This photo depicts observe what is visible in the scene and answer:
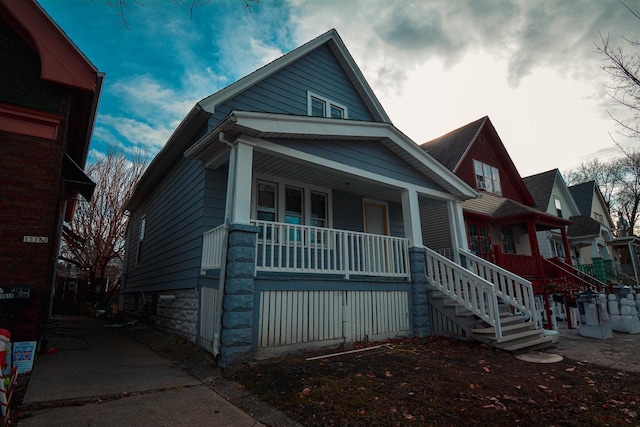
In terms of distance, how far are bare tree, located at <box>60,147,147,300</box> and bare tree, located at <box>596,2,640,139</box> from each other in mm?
21283

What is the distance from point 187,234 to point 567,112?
9884 millimetres

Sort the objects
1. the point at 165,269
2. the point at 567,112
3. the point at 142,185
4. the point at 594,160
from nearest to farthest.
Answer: the point at 567,112
the point at 165,269
the point at 142,185
the point at 594,160

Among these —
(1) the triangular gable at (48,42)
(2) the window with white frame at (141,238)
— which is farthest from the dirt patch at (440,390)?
(2) the window with white frame at (141,238)

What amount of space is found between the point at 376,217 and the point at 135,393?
7.98 metres

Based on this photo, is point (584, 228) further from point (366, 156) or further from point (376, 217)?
point (366, 156)

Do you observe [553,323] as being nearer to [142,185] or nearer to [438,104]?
[438,104]

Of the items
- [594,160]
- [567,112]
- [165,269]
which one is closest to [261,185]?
[165,269]

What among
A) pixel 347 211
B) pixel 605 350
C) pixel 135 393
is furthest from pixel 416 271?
pixel 135 393

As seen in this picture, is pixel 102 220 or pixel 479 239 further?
pixel 102 220

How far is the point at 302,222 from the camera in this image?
8.55m

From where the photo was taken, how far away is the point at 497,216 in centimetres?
1402

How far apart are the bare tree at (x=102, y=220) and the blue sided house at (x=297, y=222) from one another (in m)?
10.2

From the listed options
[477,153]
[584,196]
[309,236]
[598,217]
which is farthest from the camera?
[598,217]

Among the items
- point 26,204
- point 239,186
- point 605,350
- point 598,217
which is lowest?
point 605,350
